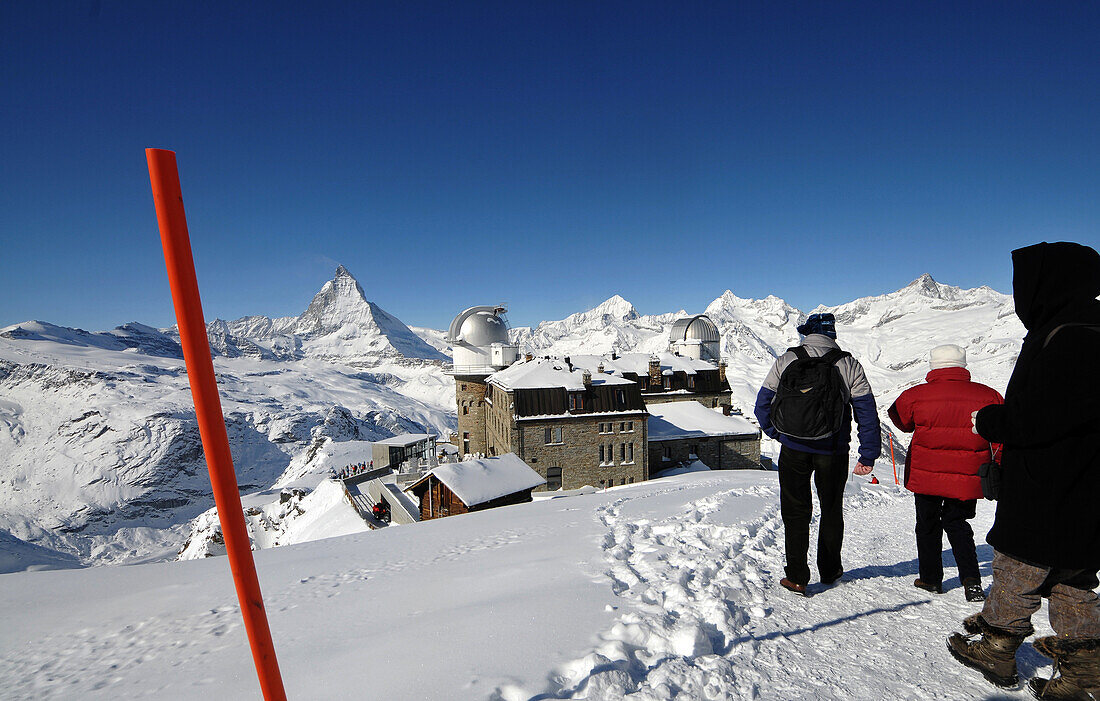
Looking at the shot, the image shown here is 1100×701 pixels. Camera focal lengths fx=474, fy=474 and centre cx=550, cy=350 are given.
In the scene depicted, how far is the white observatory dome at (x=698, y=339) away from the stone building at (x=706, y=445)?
20.3 meters

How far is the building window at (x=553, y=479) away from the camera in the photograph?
2973cm

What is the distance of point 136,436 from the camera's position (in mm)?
135000

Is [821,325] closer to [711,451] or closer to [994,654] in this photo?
[994,654]

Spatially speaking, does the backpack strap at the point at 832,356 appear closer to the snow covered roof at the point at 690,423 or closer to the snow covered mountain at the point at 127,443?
the snow covered roof at the point at 690,423

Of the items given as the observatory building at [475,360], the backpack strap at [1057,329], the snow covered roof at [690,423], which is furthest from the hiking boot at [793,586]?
the observatory building at [475,360]

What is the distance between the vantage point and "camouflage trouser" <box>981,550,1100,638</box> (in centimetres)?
253

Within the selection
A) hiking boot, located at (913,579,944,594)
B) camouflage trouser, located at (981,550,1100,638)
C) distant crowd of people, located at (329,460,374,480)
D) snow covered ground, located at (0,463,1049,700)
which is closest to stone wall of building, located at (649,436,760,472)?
snow covered ground, located at (0,463,1049,700)

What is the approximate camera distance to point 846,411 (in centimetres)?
419

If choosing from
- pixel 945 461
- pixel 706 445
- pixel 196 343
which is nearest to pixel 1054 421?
pixel 945 461

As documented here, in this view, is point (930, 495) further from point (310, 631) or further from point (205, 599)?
point (205, 599)

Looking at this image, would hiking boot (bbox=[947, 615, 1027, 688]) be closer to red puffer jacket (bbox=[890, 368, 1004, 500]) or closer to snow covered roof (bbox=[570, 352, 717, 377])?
red puffer jacket (bbox=[890, 368, 1004, 500])

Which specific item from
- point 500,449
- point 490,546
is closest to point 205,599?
point 490,546

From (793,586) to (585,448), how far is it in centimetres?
2619

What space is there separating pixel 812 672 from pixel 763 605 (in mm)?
988
